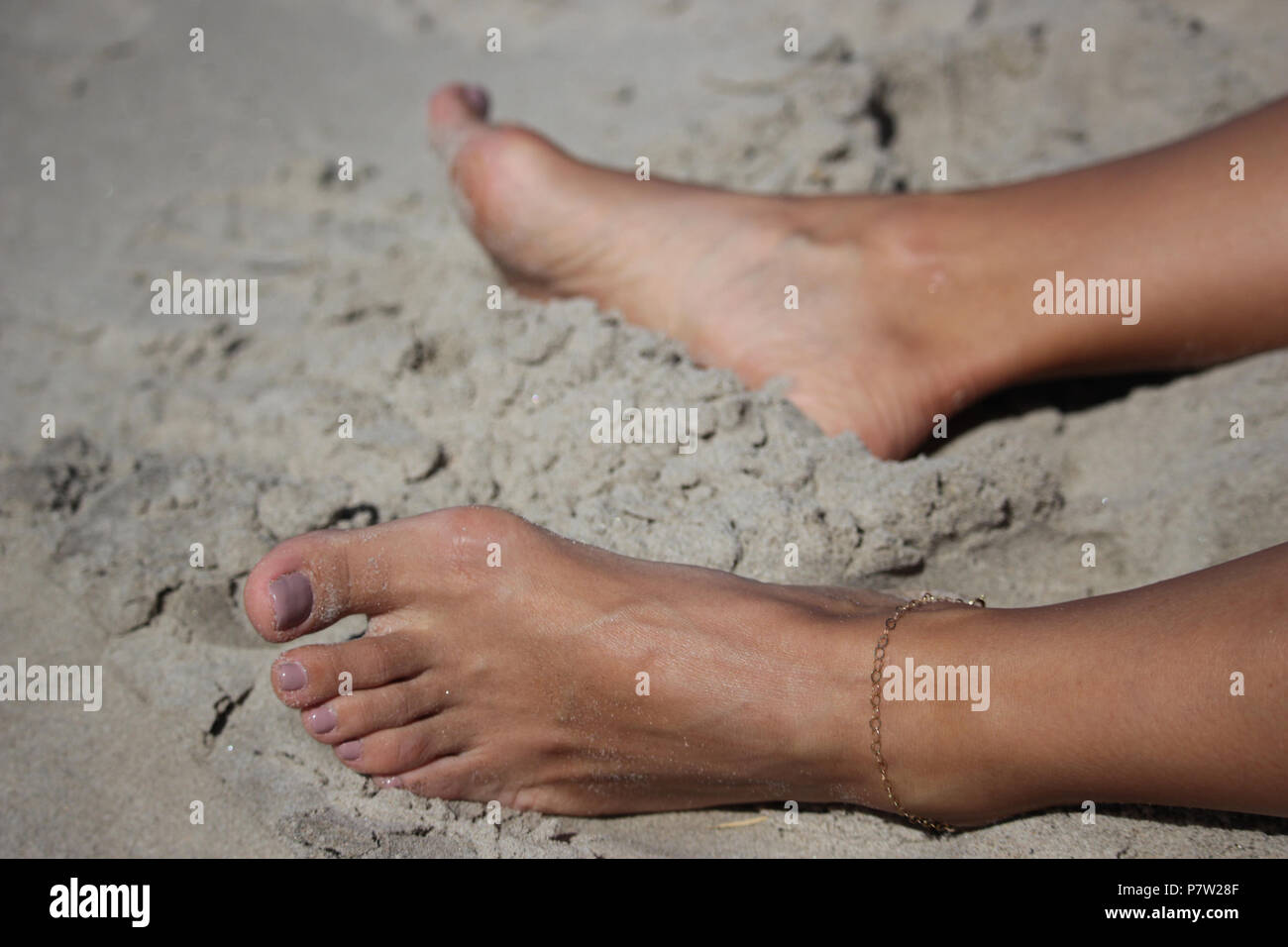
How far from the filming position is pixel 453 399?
144 centimetres

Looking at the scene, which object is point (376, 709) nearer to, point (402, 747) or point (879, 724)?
point (402, 747)

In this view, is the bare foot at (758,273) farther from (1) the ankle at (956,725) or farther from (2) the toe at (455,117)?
(1) the ankle at (956,725)

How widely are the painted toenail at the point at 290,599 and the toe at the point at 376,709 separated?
0.10m

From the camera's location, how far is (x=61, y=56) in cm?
251

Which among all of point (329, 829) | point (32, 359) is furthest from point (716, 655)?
point (32, 359)

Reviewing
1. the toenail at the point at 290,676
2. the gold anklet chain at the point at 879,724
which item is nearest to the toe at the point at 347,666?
the toenail at the point at 290,676

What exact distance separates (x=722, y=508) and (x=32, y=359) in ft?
3.99

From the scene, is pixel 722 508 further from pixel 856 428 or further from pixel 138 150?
pixel 138 150

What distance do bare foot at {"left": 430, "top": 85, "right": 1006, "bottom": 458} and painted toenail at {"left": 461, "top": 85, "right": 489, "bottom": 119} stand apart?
0.37 feet

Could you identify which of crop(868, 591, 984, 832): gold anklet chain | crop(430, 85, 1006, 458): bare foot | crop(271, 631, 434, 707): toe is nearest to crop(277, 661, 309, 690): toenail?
crop(271, 631, 434, 707): toe

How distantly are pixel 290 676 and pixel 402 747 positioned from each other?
14 cm

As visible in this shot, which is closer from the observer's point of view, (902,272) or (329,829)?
(329,829)

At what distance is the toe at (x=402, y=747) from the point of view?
1080 millimetres

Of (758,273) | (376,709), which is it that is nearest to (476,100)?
(758,273)
